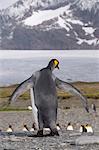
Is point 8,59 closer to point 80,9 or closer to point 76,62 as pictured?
point 76,62

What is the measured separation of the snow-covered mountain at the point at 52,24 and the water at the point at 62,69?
0.36m

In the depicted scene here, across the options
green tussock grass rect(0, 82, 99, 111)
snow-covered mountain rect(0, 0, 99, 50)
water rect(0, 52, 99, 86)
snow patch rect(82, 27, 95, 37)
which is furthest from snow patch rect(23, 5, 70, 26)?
green tussock grass rect(0, 82, 99, 111)

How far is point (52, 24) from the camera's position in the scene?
11.0 metres

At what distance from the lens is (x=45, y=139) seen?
6.25 m

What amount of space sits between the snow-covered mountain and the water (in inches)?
14.1

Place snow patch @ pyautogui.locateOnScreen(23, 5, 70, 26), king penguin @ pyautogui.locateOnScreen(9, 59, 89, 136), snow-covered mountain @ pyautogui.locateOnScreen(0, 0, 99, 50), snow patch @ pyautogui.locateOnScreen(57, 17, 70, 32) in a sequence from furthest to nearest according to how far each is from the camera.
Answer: snow patch @ pyautogui.locateOnScreen(57, 17, 70, 32) < snow patch @ pyautogui.locateOnScreen(23, 5, 70, 26) < snow-covered mountain @ pyautogui.locateOnScreen(0, 0, 99, 50) < king penguin @ pyautogui.locateOnScreen(9, 59, 89, 136)

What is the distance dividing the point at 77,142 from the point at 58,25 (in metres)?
5.69

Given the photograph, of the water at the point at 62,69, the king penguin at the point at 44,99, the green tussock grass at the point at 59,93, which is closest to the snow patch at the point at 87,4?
the water at the point at 62,69

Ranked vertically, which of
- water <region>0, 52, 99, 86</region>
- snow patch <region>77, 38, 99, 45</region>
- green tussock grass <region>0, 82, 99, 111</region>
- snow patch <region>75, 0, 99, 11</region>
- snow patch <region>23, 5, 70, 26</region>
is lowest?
green tussock grass <region>0, 82, 99, 111</region>

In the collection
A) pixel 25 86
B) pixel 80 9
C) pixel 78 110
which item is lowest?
pixel 78 110

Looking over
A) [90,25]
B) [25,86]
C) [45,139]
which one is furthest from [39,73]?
[90,25]

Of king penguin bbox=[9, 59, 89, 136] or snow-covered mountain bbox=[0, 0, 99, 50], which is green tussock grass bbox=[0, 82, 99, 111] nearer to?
snow-covered mountain bbox=[0, 0, 99, 50]

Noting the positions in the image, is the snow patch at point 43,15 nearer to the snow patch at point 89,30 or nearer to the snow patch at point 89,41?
the snow patch at point 89,30

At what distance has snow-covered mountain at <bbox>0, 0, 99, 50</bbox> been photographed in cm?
1055
